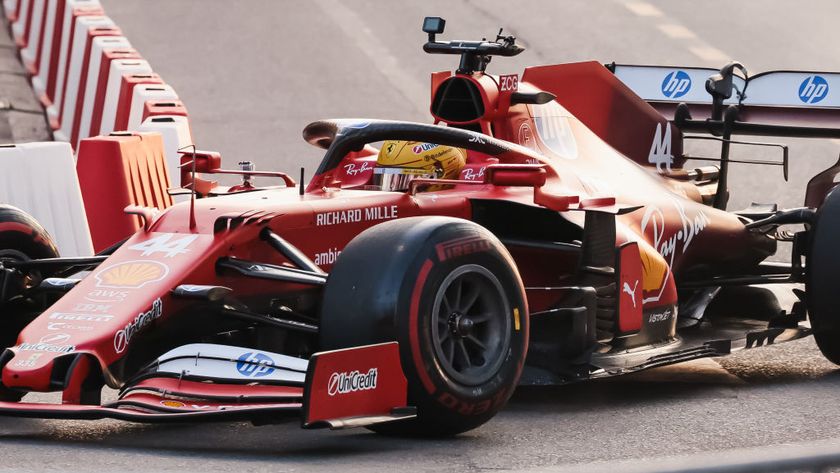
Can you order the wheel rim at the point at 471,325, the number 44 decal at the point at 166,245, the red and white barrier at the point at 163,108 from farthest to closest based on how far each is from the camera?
the red and white barrier at the point at 163,108
the number 44 decal at the point at 166,245
the wheel rim at the point at 471,325

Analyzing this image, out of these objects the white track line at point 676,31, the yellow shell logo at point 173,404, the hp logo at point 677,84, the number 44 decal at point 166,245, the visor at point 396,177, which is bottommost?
the yellow shell logo at point 173,404

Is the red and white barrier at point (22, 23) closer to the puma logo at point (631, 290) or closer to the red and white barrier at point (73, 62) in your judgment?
the red and white barrier at point (73, 62)

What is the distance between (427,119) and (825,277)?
791cm

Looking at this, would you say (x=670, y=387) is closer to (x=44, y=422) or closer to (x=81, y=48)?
(x=44, y=422)

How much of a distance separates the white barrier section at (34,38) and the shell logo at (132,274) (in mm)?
9837

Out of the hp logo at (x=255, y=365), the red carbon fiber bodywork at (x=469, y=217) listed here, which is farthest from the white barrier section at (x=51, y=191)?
the hp logo at (x=255, y=365)

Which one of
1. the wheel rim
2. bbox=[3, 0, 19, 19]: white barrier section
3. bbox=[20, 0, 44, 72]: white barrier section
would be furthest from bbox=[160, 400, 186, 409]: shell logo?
bbox=[3, 0, 19, 19]: white barrier section

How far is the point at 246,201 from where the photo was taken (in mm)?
6613

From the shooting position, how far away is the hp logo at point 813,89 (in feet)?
29.9

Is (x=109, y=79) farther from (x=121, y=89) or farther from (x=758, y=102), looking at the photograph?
(x=758, y=102)

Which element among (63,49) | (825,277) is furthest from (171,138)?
(63,49)

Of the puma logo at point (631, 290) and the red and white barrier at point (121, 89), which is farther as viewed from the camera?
the red and white barrier at point (121, 89)

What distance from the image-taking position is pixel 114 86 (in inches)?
470

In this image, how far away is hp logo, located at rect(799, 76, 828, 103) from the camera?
29.9 feet
